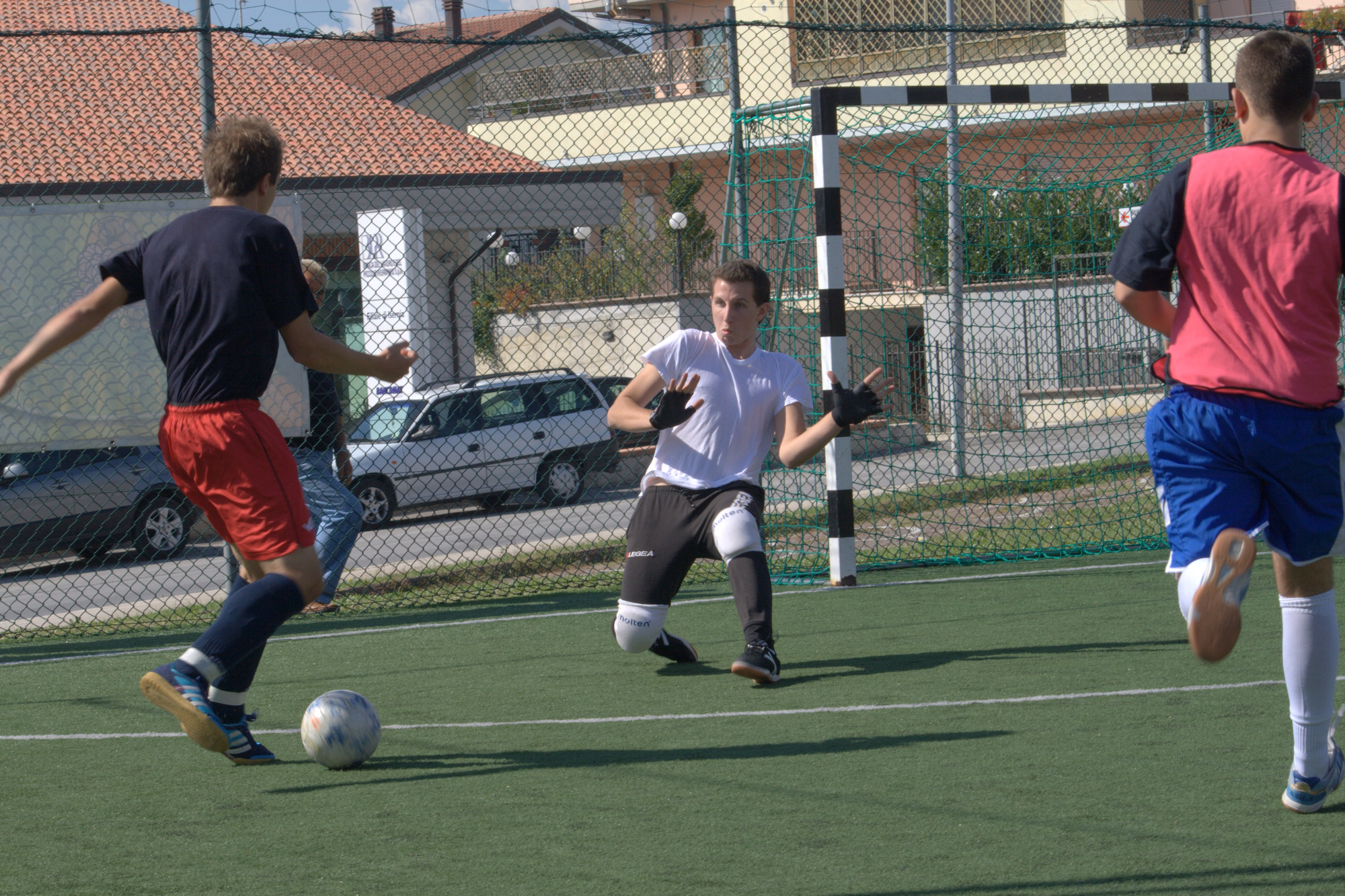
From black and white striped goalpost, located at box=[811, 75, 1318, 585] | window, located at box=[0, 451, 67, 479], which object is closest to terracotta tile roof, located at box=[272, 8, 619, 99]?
window, located at box=[0, 451, 67, 479]

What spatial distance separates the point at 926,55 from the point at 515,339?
10960 millimetres

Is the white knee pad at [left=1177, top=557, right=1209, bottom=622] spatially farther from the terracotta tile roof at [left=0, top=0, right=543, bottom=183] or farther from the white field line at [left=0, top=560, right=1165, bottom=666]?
the terracotta tile roof at [left=0, top=0, right=543, bottom=183]

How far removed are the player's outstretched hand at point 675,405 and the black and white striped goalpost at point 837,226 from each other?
8.17ft

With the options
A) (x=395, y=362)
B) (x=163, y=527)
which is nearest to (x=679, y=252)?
(x=163, y=527)

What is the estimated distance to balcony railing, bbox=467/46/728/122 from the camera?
2858cm

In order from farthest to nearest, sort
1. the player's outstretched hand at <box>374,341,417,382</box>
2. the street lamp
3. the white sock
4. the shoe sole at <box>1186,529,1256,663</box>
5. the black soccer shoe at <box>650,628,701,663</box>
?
1. the street lamp
2. the black soccer shoe at <box>650,628,701,663</box>
3. the player's outstretched hand at <box>374,341,417,382</box>
4. the white sock
5. the shoe sole at <box>1186,529,1256,663</box>

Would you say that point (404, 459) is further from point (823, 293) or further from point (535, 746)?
point (535, 746)

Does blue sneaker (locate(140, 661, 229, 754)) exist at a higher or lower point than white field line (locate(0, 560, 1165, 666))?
higher

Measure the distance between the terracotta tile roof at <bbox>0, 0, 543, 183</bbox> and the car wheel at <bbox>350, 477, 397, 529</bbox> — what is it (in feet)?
13.0

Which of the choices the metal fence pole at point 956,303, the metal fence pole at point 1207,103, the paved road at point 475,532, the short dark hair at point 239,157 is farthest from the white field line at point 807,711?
the metal fence pole at point 956,303

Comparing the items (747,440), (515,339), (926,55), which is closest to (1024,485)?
(747,440)

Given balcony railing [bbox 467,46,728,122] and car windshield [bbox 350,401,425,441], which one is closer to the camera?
car windshield [bbox 350,401,425,441]

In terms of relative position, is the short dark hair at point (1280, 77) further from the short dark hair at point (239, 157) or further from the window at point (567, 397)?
the window at point (567, 397)

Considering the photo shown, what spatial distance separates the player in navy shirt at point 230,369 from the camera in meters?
4.03
